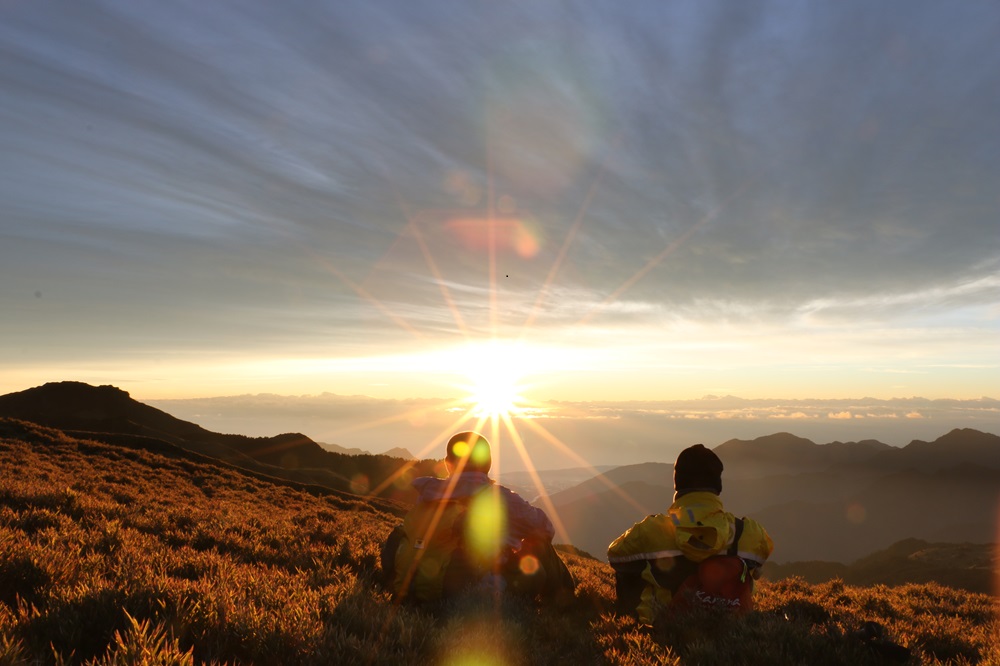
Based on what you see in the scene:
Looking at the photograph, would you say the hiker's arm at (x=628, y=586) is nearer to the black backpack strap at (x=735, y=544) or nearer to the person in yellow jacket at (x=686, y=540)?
the person in yellow jacket at (x=686, y=540)

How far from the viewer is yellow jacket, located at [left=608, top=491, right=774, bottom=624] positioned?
5934 mm

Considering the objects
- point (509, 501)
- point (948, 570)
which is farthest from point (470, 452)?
point (948, 570)

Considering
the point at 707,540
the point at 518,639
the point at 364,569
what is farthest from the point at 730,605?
the point at 364,569

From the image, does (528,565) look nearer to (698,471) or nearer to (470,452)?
(470,452)

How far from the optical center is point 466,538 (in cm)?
657

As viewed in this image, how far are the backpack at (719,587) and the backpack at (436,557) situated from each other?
238 cm

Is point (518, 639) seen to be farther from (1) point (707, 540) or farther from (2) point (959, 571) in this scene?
(2) point (959, 571)

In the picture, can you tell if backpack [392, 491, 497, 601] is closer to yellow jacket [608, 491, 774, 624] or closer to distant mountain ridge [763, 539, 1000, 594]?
yellow jacket [608, 491, 774, 624]

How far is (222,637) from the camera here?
364 centimetres

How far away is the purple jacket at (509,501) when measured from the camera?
21.3 ft

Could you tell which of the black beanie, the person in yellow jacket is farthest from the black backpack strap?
the black beanie

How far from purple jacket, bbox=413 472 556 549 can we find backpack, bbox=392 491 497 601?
3.9 inches

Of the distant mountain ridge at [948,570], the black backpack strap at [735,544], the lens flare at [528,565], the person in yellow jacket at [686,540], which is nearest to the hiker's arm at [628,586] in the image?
the person in yellow jacket at [686,540]

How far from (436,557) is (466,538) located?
43 cm
